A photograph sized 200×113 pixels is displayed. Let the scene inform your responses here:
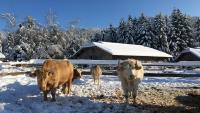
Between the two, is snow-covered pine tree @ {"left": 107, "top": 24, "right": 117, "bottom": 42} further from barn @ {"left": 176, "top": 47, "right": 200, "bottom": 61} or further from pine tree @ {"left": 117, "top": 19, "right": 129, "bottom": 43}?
barn @ {"left": 176, "top": 47, "right": 200, "bottom": 61}

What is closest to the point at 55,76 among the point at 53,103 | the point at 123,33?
the point at 53,103

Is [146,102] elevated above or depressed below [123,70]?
below

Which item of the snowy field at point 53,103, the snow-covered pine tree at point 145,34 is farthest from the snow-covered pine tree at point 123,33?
the snowy field at point 53,103

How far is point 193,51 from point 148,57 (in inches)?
311

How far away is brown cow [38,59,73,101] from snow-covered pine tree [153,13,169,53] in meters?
62.7

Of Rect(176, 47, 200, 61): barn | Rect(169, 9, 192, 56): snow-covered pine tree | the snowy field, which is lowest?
the snowy field

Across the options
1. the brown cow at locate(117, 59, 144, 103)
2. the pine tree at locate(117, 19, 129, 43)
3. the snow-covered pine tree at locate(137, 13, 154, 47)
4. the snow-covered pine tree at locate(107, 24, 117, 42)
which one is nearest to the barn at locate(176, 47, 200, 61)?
the snow-covered pine tree at locate(137, 13, 154, 47)

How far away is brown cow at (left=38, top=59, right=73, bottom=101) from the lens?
44.9 ft

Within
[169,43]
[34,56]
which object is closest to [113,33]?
[169,43]

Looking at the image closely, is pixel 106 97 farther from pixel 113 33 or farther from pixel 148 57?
Result: pixel 113 33

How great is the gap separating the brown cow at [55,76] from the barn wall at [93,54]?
39322 millimetres

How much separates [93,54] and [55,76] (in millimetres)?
43933

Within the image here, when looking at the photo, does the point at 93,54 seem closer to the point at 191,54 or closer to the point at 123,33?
the point at 191,54

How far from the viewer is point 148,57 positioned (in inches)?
2459
